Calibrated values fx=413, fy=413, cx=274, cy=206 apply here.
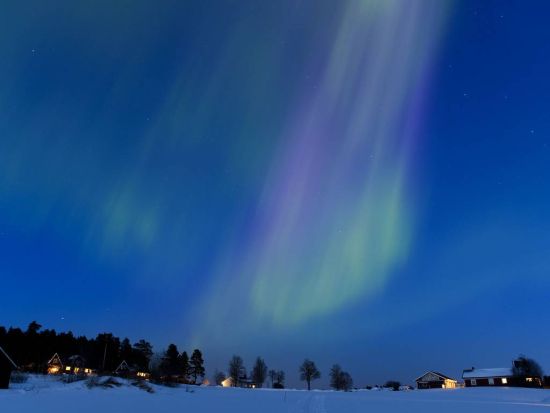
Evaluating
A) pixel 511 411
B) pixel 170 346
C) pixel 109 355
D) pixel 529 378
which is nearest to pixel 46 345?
pixel 109 355

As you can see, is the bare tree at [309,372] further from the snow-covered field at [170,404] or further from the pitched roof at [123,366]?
the snow-covered field at [170,404]

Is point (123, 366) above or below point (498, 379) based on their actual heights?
above

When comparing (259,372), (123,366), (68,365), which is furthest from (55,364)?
(259,372)

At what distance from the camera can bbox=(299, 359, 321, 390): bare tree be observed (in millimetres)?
170250

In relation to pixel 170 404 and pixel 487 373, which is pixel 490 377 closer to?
pixel 487 373

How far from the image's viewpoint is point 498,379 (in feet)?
362

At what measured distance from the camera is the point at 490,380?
111375 millimetres

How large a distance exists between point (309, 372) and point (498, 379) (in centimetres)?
7916

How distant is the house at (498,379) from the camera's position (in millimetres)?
107312

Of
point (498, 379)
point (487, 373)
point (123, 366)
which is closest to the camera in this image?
point (498, 379)

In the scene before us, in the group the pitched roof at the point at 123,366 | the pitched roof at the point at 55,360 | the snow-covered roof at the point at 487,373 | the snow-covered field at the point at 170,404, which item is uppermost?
the pitched roof at the point at 55,360

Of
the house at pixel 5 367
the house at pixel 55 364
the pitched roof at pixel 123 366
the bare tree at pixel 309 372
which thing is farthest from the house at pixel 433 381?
the house at pixel 5 367

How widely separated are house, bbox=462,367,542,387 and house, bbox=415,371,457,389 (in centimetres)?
598

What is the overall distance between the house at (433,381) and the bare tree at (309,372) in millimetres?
54389
